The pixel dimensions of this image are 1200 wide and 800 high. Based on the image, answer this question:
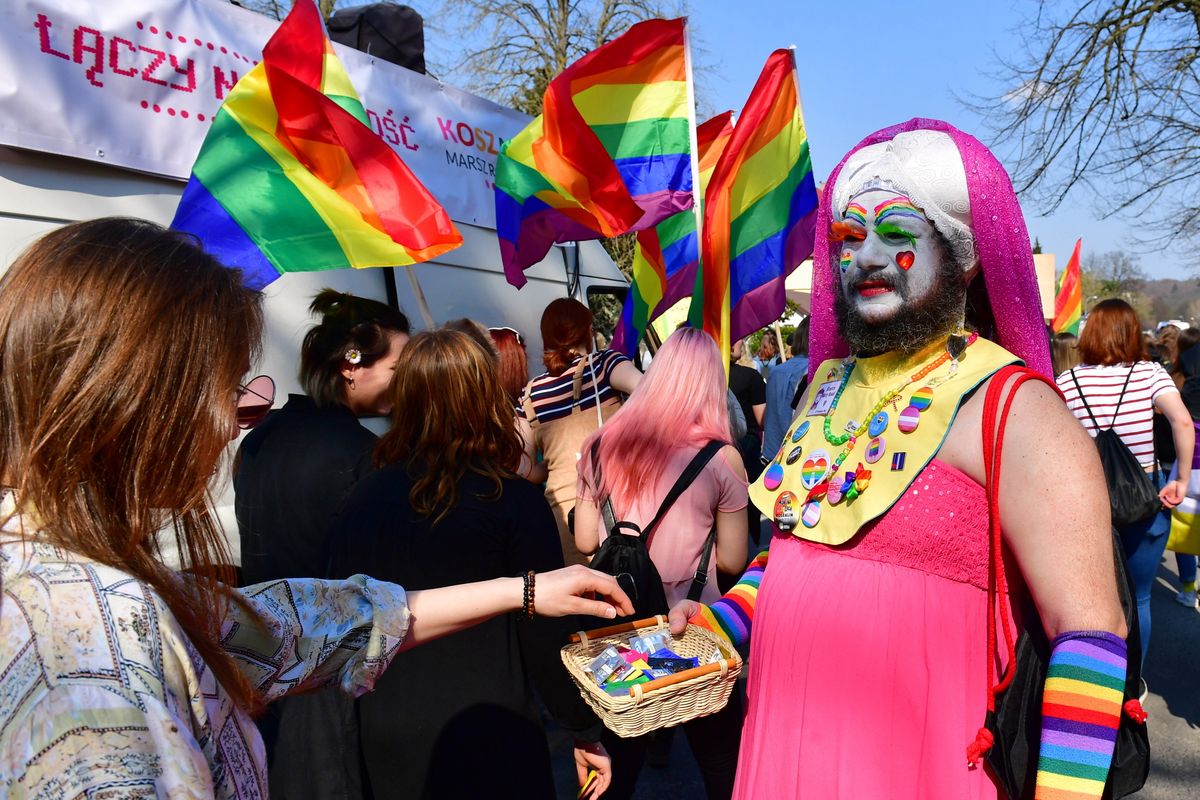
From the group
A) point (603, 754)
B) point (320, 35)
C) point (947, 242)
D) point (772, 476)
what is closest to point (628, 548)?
point (603, 754)

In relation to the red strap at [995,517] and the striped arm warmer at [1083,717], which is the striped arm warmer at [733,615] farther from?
the striped arm warmer at [1083,717]

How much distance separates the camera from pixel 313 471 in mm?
2803

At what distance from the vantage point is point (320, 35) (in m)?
3.89

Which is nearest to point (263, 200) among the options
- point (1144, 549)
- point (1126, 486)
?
point (1126, 486)

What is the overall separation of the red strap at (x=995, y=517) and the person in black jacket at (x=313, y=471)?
66.8 inches

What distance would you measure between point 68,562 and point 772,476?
142cm

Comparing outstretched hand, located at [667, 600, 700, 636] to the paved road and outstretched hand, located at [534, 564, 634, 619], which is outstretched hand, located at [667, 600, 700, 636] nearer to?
outstretched hand, located at [534, 564, 634, 619]

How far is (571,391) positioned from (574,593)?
8.20 feet

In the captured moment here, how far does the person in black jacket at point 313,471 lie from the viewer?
93.7 inches

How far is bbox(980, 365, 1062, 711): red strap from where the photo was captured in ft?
4.75

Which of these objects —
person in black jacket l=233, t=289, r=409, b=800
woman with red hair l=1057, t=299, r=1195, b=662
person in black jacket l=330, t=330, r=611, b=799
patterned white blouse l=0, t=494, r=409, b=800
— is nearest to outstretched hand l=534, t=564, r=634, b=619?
person in black jacket l=330, t=330, r=611, b=799

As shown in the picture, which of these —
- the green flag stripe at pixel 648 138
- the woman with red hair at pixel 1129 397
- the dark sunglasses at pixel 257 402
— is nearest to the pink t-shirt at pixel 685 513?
the dark sunglasses at pixel 257 402

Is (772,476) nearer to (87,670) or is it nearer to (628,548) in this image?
(628,548)

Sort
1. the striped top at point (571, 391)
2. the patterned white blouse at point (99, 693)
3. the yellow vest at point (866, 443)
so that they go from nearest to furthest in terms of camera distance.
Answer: the patterned white blouse at point (99, 693)
the yellow vest at point (866, 443)
the striped top at point (571, 391)
